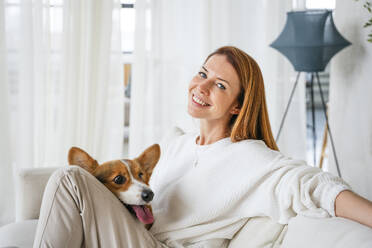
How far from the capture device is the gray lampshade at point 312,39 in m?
2.82

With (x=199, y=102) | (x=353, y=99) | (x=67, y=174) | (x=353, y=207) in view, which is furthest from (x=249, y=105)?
(x=353, y=99)

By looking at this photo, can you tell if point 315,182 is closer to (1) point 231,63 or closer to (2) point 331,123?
(1) point 231,63

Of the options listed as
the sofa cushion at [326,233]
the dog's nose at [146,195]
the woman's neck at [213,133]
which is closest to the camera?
the sofa cushion at [326,233]

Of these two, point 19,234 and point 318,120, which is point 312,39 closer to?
point 19,234

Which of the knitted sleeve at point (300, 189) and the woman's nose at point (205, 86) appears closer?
the knitted sleeve at point (300, 189)

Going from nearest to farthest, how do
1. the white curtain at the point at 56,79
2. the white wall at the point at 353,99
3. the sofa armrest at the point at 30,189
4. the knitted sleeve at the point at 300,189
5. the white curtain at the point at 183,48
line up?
1. the knitted sleeve at the point at 300,189
2. the sofa armrest at the point at 30,189
3. the white wall at the point at 353,99
4. the white curtain at the point at 56,79
5. the white curtain at the point at 183,48

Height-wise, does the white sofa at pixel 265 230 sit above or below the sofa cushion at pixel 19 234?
above

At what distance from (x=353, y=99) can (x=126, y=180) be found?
1.79 metres

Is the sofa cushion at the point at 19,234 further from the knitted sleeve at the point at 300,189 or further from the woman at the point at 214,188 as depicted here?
the knitted sleeve at the point at 300,189

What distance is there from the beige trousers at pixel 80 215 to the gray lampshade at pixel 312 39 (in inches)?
68.0

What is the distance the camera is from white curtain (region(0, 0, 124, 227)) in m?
3.27

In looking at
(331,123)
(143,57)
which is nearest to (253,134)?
(331,123)

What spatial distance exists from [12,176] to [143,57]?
3.95 feet

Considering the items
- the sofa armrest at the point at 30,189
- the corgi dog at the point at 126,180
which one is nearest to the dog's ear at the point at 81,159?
the corgi dog at the point at 126,180
